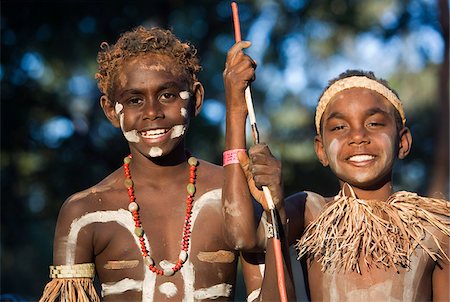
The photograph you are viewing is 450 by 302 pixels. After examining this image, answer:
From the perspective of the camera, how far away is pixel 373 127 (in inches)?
133

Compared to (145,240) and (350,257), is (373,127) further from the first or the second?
(145,240)

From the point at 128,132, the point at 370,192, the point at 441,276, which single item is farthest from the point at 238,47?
the point at 441,276

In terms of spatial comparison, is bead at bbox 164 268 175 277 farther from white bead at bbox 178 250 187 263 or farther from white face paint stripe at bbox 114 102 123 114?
white face paint stripe at bbox 114 102 123 114

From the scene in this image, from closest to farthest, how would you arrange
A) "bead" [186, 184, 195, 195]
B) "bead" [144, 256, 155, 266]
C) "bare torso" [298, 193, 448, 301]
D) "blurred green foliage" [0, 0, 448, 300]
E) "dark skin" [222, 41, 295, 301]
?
1. "dark skin" [222, 41, 295, 301]
2. "bare torso" [298, 193, 448, 301]
3. "bead" [144, 256, 155, 266]
4. "bead" [186, 184, 195, 195]
5. "blurred green foliage" [0, 0, 448, 300]

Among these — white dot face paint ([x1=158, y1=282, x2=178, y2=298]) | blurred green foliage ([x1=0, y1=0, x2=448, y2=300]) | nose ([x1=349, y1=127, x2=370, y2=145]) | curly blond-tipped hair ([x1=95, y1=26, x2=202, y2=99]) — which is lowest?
white dot face paint ([x1=158, y1=282, x2=178, y2=298])

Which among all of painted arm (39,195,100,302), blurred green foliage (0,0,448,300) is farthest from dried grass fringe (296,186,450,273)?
blurred green foliage (0,0,448,300)

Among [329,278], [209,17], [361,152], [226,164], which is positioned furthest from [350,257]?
[209,17]

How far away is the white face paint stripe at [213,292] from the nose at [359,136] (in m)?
0.83

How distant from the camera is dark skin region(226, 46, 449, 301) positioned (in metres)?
3.27

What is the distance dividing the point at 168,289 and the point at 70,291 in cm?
41

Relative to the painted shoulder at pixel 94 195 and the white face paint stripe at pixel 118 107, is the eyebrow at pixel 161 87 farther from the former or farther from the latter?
the painted shoulder at pixel 94 195

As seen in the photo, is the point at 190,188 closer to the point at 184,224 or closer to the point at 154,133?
the point at 184,224

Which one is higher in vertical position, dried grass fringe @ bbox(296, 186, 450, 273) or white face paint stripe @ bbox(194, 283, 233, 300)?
dried grass fringe @ bbox(296, 186, 450, 273)

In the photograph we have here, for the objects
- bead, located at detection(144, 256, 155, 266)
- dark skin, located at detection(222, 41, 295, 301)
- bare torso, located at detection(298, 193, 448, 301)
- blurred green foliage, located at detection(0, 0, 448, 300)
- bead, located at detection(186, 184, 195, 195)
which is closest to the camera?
dark skin, located at detection(222, 41, 295, 301)
